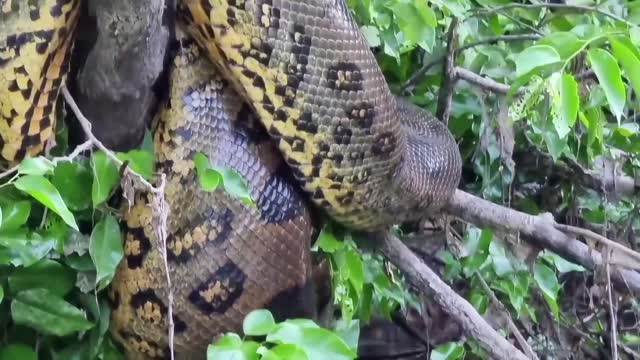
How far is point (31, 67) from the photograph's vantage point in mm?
1087

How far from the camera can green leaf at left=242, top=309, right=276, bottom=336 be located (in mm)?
977

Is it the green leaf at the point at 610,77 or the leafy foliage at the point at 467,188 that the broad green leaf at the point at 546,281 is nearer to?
the leafy foliage at the point at 467,188

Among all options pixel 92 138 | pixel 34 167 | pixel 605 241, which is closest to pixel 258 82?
pixel 92 138

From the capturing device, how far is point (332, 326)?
1.50 meters

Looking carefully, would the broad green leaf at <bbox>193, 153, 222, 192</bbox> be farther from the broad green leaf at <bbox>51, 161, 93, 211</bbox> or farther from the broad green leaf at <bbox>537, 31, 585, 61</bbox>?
the broad green leaf at <bbox>537, 31, 585, 61</bbox>

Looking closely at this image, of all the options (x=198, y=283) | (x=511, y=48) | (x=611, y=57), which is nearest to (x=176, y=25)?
(x=198, y=283)

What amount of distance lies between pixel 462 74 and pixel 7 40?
2.82 feet

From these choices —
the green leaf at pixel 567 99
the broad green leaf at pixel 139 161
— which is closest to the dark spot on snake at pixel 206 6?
the broad green leaf at pixel 139 161

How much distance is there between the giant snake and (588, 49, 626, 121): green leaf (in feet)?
0.98

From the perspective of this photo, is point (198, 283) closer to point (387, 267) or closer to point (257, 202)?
point (257, 202)

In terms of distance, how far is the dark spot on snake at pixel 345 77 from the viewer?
124 cm

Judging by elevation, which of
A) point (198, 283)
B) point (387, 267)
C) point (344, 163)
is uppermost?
point (344, 163)

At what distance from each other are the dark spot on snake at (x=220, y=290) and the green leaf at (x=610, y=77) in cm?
51

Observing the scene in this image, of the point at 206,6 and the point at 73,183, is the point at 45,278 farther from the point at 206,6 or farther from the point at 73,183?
the point at 206,6
